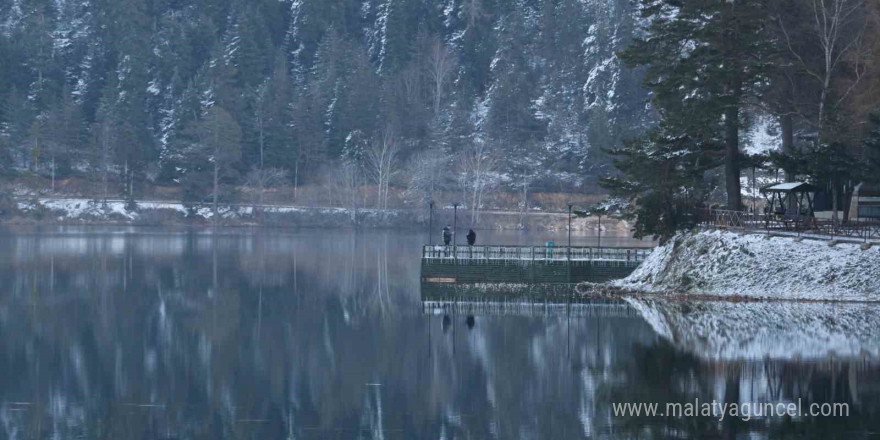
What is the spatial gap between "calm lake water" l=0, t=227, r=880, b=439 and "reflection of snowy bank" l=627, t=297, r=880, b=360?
0.11 metres

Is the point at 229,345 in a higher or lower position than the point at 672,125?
lower

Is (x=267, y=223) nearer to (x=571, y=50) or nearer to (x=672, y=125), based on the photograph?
(x=571, y=50)

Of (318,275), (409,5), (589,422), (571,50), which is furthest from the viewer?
(409,5)

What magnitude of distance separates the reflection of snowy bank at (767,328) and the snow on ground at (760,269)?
866mm

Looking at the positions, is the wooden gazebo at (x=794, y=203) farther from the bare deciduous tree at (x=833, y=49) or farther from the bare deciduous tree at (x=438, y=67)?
the bare deciduous tree at (x=438, y=67)

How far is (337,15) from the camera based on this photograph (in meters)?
155

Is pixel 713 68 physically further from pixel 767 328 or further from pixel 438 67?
pixel 438 67

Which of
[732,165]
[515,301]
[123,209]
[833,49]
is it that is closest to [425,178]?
[123,209]

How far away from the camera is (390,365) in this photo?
31.1 m

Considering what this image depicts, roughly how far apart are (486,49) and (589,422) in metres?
125

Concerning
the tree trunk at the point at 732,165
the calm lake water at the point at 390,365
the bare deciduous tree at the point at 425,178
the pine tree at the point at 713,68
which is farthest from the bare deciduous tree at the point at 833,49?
the bare deciduous tree at the point at 425,178

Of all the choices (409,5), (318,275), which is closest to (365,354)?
(318,275)

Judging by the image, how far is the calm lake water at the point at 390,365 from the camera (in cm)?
2394

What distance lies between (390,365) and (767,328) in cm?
1233
